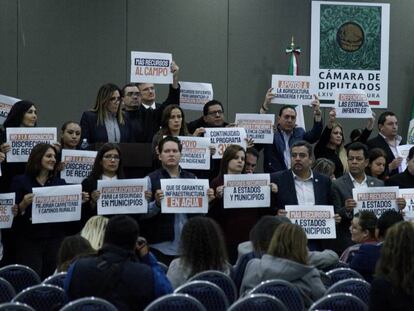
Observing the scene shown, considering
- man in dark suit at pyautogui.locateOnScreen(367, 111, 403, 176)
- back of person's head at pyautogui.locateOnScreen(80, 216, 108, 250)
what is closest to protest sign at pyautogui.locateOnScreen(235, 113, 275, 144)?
man in dark suit at pyautogui.locateOnScreen(367, 111, 403, 176)

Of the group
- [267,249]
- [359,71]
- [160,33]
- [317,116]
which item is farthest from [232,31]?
[267,249]

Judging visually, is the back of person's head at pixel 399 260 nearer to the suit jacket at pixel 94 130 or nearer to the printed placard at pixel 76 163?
the printed placard at pixel 76 163

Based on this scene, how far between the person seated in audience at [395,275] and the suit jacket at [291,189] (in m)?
4.33

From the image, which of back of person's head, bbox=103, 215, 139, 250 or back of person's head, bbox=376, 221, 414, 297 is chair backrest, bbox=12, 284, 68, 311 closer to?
back of person's head, bbox=103, 215, 139, 250

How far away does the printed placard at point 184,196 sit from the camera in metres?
9.53

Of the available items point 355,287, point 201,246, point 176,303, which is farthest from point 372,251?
point 176,303

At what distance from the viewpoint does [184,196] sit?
959cm

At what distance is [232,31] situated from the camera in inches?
607

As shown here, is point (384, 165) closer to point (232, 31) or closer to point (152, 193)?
point (152, 193)

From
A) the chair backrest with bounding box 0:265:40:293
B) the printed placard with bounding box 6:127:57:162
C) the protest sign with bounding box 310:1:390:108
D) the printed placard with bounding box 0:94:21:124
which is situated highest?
the protest sign with bounding box 310:1:390:108

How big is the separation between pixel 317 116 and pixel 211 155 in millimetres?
1722

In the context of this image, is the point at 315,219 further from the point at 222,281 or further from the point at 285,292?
the point at 285,292

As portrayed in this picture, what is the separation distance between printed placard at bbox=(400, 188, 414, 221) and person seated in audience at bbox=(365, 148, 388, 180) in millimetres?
687

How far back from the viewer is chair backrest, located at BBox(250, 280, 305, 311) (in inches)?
261
